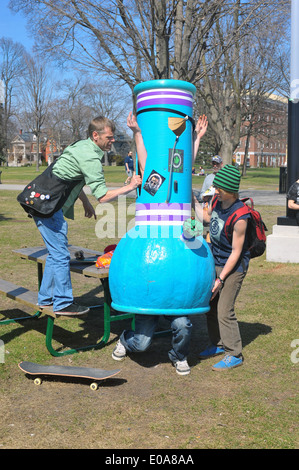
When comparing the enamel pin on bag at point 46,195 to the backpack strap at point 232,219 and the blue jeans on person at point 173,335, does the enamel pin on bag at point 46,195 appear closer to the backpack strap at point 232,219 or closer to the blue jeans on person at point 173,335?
the blue jeans on person at point 173,335

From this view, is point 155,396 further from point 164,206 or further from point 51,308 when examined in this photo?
point 164,206

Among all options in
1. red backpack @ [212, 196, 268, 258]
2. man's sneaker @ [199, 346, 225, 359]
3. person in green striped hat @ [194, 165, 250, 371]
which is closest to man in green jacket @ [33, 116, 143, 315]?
person in green striped hat @ [194, 165, 250, 371]

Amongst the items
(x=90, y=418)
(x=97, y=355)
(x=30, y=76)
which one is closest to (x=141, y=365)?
(x=97, y=355)

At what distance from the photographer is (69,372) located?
14.7 feet

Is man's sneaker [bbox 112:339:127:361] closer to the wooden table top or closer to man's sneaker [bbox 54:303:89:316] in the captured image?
man's sneaker [bbox 54:303:89:316]

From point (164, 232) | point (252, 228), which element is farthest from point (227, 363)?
point (164, 232)

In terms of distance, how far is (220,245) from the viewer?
190 inches

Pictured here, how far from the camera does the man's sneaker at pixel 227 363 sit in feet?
15.7

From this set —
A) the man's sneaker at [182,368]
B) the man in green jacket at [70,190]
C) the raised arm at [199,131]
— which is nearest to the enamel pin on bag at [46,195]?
the man in green jacket at [70,190]

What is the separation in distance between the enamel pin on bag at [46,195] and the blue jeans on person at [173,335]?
124 cm

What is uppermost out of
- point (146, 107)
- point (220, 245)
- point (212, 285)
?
point (146, 107)

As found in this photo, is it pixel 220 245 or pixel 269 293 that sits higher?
pixel 220 245
